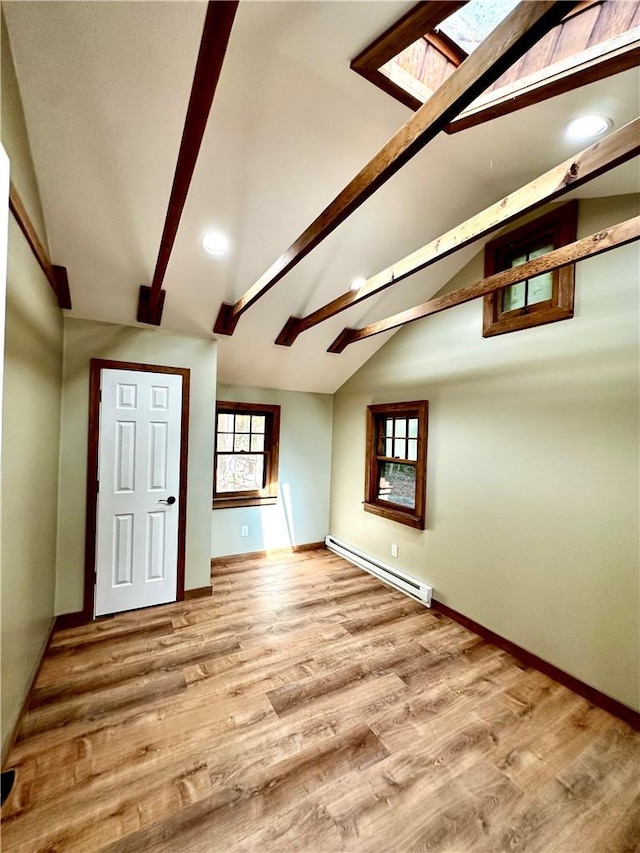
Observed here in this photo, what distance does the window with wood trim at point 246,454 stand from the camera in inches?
165

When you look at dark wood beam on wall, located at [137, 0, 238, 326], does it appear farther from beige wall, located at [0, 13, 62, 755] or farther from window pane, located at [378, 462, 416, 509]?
window pane, located at [378, 462, 416, 509]

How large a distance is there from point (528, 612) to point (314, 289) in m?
3.02

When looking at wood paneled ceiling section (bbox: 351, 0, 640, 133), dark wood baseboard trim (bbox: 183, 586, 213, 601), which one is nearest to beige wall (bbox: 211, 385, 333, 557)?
dark wood baseboard trim (bbox: 183, 586, 213, 601)

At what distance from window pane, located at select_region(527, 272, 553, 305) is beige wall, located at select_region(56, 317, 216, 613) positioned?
277cm

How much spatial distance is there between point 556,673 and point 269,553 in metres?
3.08

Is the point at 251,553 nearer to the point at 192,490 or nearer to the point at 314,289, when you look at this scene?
the point at 192,490

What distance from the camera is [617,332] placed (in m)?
2.13

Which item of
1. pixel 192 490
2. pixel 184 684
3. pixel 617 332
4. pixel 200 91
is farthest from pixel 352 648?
pixel 200 91

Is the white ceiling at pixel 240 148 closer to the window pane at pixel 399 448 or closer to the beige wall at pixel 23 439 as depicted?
the beige wall at pixel 23 439

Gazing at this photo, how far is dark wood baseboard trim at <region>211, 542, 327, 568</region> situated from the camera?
13.6ft

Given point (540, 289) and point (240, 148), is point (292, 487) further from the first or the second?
point (240, 148)

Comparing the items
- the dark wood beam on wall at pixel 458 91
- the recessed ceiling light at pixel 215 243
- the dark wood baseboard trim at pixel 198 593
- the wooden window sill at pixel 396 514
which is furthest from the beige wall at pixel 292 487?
the dark wood beam on wall at pixel 458 91

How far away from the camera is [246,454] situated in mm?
4375

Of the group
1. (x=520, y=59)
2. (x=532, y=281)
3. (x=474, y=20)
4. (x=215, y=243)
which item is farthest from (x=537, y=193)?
(x=215, y=243)
